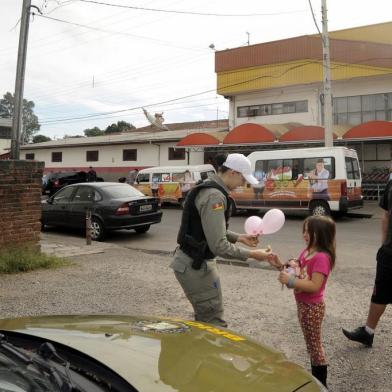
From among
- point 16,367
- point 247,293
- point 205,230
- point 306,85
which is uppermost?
point 306,85

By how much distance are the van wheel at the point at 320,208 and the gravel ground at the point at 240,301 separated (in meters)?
6.88

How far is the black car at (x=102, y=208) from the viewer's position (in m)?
11.6

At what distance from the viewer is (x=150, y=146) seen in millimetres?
31875

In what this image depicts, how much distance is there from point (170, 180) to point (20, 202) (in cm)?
1258

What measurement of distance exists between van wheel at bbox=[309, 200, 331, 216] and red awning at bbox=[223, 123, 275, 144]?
24.3 ft

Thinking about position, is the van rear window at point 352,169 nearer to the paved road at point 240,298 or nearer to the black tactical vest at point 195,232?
the paved road at point 240,298

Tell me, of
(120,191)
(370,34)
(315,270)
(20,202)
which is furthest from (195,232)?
(370,34)

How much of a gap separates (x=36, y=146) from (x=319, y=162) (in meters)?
31.1

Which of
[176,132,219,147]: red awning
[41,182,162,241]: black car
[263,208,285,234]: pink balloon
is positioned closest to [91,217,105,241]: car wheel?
[41,182,162,241]: black car

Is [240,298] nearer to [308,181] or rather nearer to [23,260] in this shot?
[23,260]

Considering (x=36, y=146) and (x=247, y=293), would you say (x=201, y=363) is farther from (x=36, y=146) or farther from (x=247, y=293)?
(x=36, y=146)

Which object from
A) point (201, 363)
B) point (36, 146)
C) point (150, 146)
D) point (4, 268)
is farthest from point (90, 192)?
point (36, 146)

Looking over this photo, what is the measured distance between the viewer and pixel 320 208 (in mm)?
14766

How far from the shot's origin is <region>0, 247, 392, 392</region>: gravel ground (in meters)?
4.06
